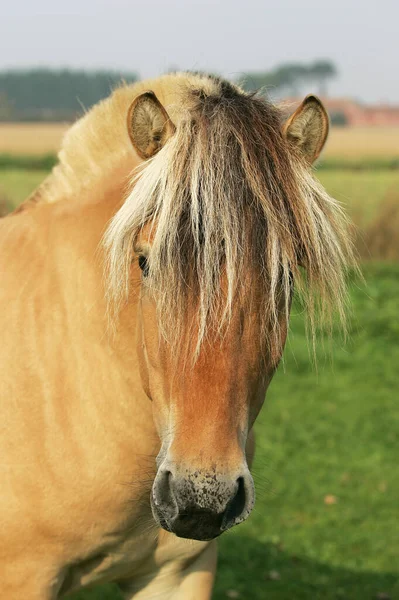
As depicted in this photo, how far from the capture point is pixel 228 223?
7.87 feet

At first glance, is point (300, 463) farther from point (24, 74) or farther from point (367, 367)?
point (24, 74)

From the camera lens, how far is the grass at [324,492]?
5277mm

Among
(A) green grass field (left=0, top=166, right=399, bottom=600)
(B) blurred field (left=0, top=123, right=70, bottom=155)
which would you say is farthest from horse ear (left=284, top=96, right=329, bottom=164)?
(B) blurred field (left=0, top=123, right=70, bottom=155)

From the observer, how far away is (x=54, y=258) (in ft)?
10.0

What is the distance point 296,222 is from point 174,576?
5.46 ft

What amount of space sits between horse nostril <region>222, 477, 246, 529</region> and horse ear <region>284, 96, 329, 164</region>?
1.13 meters

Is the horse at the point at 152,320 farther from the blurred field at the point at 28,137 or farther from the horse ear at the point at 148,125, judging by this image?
the blurred field at the point at 28,137

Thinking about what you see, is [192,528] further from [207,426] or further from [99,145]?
[99,145]

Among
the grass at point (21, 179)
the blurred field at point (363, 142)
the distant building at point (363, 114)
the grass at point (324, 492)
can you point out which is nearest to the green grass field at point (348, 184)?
the grass at point (21, 179)

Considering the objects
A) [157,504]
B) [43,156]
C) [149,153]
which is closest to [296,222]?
[149,153]

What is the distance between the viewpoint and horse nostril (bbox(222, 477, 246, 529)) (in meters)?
2.26

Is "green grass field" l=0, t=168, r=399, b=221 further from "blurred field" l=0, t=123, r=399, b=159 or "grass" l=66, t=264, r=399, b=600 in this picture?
"grass" l=66, t=264, r=399, b=600

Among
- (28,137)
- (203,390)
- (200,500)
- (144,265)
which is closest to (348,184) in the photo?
(28,137)

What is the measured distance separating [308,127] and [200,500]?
129 cm
